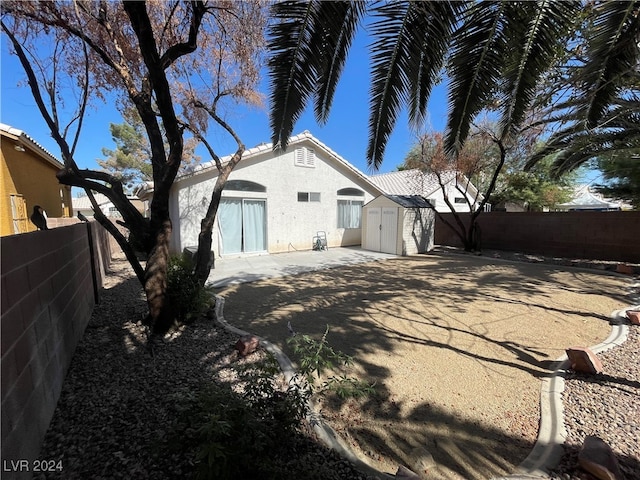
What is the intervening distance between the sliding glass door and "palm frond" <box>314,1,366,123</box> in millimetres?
8901

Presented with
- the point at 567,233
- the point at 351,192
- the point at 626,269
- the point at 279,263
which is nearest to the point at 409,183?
the point at 351,192

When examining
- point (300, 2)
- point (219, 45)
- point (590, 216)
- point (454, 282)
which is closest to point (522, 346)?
point (454, 282)

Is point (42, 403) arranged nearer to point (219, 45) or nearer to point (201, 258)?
point (201, 258)

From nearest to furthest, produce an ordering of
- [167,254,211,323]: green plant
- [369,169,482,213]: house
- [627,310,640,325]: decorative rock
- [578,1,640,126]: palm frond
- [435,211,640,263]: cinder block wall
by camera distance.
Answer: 1. [578,1,640,126]: palm frond
2. [167,254,211,323]: green plant
3. [627,310,640,325]: decorative rock
4. [435,211,640,263]: cinder block wall
5. [369,169,482,213]: house

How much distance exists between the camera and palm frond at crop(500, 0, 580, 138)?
2592 mm

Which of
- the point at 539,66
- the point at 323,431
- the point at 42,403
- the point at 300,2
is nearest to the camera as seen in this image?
the point at 42,403

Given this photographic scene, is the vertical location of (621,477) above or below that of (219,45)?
below

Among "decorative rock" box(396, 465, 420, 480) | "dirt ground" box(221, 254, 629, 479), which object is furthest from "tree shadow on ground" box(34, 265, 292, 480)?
"decorative rock" box(396, 465, 420, 480)

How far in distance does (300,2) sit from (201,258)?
4.34m

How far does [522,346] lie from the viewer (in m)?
4.18

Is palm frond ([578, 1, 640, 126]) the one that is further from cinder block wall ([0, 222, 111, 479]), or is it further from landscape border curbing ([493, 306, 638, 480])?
cinder block wall ([0, 222, 111, 479])

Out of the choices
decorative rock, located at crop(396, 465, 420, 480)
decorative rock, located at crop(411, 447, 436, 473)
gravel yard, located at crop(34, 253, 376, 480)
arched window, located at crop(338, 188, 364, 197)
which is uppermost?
arched window, located at crop(338, 188, 364, 197)

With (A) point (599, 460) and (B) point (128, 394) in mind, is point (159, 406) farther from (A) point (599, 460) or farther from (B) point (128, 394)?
(A) point (599, 460)

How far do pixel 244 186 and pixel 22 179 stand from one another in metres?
6.59
